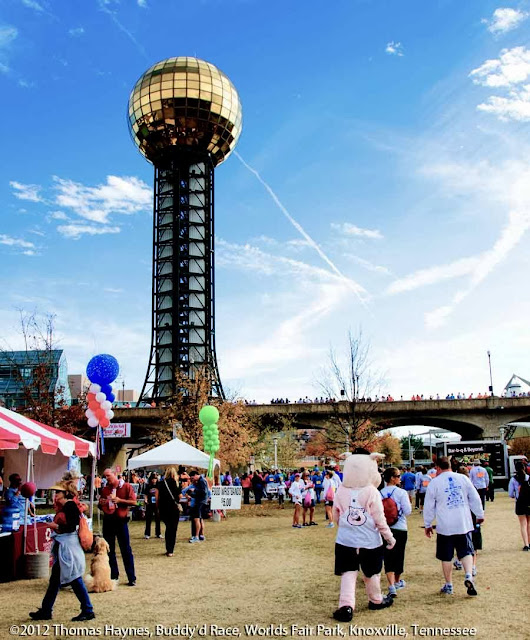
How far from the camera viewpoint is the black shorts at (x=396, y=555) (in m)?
8.56

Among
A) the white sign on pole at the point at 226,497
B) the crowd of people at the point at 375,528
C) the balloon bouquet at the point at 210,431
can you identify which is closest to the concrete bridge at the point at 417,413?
the balloon bouquet at the point at 210,431

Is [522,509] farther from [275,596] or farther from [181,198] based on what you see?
[181,198]

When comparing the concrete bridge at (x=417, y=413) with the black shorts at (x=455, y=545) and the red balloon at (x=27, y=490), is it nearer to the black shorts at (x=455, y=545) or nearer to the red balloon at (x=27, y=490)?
the red balloon at (x=27, y=490)

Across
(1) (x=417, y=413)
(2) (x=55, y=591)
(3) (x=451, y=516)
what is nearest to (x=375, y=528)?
(3) (x=451, y=516)

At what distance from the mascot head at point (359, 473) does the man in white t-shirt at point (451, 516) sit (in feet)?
4.47

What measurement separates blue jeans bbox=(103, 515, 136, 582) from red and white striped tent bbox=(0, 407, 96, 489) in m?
2.13

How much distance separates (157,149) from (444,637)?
70941 millimetres

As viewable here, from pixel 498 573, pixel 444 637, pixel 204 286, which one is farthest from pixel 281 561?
pixel 204 286

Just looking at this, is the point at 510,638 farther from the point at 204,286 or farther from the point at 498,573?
the point at 204,286

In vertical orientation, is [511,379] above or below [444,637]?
above

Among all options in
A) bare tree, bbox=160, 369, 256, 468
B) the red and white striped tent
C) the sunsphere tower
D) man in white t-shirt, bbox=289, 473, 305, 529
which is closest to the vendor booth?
the red and white striped tent

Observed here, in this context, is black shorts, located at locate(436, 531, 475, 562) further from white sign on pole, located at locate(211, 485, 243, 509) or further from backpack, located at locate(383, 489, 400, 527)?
white sign on pole, located at locate(211, 485, 243, 509)

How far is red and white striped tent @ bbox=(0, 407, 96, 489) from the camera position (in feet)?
35.8

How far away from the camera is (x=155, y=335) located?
69438mm
